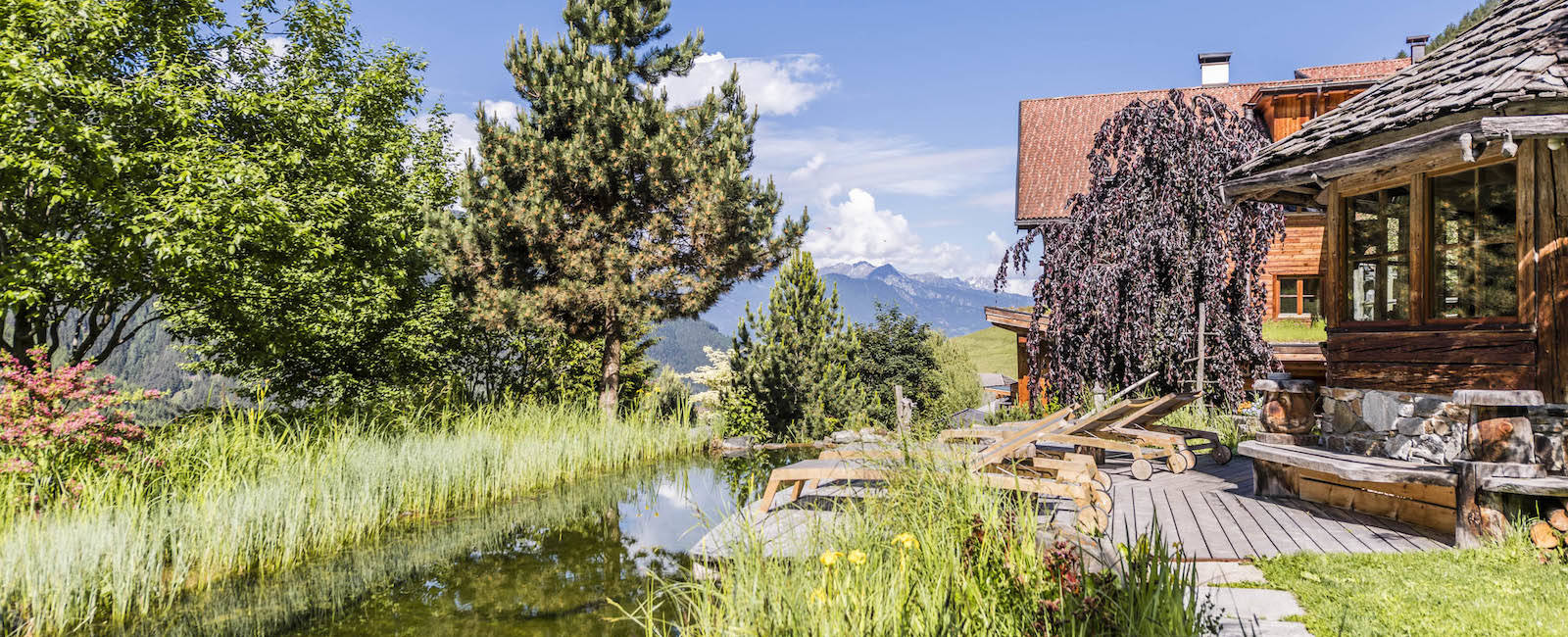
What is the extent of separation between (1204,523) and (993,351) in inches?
2085

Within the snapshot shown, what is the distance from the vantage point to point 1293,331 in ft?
47.8

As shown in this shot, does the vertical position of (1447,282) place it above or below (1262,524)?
above

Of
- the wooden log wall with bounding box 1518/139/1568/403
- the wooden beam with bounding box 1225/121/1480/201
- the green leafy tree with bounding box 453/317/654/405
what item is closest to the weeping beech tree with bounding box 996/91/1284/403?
the wooden beam with bounding box 1225/121/1480/201

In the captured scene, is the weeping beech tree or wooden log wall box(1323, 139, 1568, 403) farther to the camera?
the weeping beech tree

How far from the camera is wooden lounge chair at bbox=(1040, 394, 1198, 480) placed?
25.5 feet

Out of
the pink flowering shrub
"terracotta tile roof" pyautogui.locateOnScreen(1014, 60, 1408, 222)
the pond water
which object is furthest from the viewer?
"terracotta tile roof" pyautogui.locateOnScreen(1014, 60, 1408, 222)

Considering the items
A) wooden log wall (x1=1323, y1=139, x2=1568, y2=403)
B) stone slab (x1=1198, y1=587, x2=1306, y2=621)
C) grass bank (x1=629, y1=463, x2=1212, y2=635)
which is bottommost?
stone slab (x1=1198, y1=587, x2=1306, y2=621)

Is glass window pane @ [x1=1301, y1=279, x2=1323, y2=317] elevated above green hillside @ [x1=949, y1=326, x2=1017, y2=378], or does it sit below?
above

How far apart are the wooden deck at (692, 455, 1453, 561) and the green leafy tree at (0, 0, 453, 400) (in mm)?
5899

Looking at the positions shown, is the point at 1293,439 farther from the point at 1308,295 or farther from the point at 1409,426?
the point at 1308,295

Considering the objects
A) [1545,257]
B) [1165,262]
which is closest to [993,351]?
[1165,262]

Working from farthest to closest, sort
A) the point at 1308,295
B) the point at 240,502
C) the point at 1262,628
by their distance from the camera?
the point at 1308,295
the point at 240,502
the point at 1262,628

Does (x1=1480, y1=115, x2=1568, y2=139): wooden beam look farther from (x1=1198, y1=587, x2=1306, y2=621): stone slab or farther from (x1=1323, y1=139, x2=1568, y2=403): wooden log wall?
(x1=1198, y1=587, x2=1306, y2=621): stone slab

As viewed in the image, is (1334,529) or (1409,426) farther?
(1409,426)
